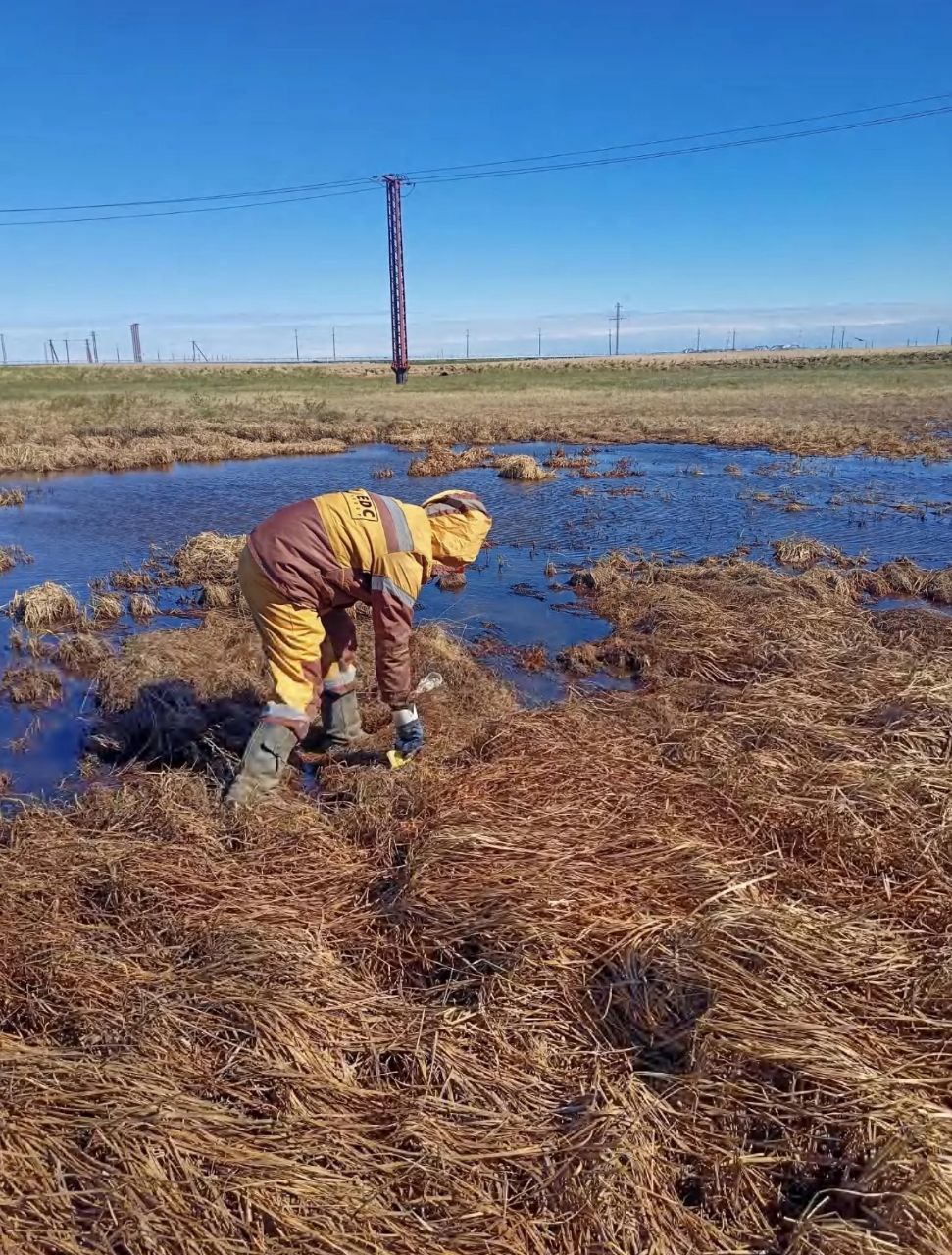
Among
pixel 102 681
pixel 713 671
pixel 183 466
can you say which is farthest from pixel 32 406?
pixel 713 671

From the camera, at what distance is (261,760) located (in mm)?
4047

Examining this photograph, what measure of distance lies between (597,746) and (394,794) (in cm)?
113

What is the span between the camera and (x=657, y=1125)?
7.32 ft

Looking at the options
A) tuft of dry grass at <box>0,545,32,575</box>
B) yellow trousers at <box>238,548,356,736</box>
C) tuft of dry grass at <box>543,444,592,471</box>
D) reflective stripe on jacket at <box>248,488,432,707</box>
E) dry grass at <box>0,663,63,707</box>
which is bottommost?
dry grass at <box>0,663,63,707</box>

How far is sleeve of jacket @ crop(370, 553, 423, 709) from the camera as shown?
396 cm

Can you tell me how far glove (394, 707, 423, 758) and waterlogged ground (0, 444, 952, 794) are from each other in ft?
5.97

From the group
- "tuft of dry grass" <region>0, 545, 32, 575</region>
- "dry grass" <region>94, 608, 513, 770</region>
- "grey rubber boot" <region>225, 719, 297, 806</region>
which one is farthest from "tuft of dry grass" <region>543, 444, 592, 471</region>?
"grey rubber boot" <region>225, 719, 297, 806</region>

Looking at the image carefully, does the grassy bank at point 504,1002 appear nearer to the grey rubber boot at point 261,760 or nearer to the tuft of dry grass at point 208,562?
the grey rubber boot at point 261,760

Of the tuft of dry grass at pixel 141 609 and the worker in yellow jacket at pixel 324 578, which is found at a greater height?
the worker in yellow jacket at pixel 324 578

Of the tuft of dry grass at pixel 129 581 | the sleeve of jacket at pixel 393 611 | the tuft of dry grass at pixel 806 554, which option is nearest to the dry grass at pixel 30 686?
the tuft of dry grass at pixel 129 581

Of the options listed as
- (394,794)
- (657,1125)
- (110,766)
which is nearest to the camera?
(657,1125)

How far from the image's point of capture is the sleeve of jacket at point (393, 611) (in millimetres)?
3959

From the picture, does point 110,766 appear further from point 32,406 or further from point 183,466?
point 32,406

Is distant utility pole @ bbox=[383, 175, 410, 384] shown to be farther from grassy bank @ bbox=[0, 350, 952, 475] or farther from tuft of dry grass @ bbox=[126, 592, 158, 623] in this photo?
tuft of dry grass @ bbox=[126, 592, 158, 623]
